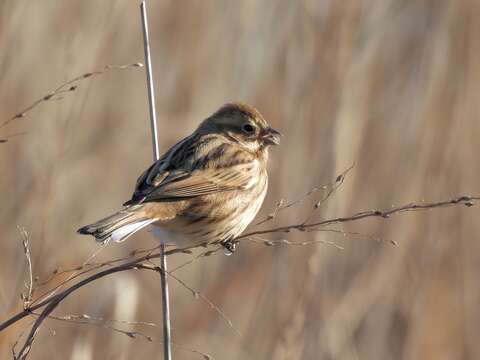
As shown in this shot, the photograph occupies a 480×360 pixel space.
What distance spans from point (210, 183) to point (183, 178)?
6.5 inches

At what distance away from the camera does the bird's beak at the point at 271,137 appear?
11.5ft

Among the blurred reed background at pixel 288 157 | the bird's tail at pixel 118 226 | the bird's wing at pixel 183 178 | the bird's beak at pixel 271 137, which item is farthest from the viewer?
the blurred reed background at pixel 288 157

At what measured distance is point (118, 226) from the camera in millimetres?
2428

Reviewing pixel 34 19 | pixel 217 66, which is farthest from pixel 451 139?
pixel 34 19

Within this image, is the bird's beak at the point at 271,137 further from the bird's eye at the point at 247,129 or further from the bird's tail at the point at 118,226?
the bird's tail at the point at 118,226

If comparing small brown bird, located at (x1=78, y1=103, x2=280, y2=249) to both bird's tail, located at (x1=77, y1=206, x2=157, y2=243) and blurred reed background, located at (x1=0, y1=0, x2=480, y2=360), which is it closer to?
bird's tail, located at (x1=77, y1=206, x2=157, y2=243)

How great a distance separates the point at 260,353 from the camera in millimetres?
3541

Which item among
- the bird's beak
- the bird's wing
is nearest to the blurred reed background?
the bird's beak

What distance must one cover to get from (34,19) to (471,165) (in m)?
2.44

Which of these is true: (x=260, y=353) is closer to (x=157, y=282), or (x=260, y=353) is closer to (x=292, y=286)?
(x=292, y=286)

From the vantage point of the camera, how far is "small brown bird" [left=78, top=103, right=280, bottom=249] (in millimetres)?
2907

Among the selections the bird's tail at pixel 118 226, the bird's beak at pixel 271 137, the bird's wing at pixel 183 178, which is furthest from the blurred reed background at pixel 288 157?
the bird's tail at pixel 118 226

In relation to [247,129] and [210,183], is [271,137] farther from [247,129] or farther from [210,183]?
[210,183]

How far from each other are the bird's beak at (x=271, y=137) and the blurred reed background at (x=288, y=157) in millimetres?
265
